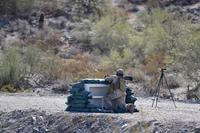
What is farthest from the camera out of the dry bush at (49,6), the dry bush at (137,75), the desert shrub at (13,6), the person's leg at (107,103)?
the dry bush at (49,6)

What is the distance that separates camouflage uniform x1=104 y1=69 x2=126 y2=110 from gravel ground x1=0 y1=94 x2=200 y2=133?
2.11 feet

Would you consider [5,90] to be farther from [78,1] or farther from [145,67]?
[78,1]

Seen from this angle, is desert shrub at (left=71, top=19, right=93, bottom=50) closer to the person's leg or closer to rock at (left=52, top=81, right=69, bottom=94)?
rock at (left=52, top=81, right=69, bottom=94)

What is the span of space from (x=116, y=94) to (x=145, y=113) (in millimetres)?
1016

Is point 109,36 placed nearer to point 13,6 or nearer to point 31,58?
point 31,58

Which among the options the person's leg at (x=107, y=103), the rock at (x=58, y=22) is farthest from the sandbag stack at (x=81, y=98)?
the rock at (x=58, y=22)

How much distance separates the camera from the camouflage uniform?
18656 millimetres

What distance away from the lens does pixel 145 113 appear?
59.9 ft

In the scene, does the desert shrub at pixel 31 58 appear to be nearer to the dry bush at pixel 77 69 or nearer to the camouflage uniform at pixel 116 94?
the dry bush at pixel 77 69

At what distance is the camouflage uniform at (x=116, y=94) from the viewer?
1866 centimetres

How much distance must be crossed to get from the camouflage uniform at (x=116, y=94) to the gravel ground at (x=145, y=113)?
644mm

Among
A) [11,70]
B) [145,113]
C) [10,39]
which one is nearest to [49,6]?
[10,39]

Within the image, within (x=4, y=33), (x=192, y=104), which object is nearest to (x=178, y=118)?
(x=192, y=104)

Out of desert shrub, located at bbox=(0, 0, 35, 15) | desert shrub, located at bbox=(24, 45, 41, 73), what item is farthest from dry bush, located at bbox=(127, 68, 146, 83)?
desert shrub, located at bbox=(0, 0, 35, 15)
